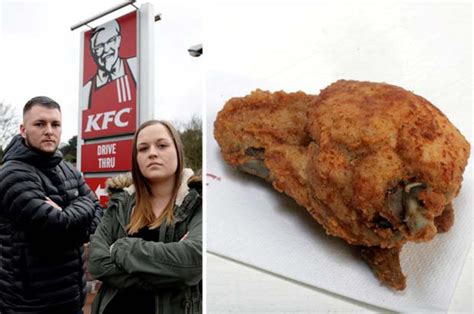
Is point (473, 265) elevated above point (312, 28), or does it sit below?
below

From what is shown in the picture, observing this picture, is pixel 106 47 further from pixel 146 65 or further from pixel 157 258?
pixel 157 258

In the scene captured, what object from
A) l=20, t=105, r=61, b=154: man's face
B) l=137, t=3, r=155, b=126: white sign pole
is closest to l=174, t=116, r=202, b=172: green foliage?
l=137, t=3, r=155, b=126: white sign pole

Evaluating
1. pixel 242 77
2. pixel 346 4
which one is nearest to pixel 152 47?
pixel 242 77

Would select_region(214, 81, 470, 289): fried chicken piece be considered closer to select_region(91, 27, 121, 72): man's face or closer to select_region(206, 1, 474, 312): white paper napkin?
select_region(206, 1, 474, 312): white paper napkin

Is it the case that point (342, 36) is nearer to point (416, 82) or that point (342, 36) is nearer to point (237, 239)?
→ point (416, 82)

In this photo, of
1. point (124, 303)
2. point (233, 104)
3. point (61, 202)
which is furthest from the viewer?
point (233, 104)

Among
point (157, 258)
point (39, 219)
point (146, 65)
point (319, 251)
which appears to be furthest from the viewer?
point (319, 251)

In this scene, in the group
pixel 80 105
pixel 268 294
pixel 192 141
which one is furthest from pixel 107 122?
pixel 268 294
